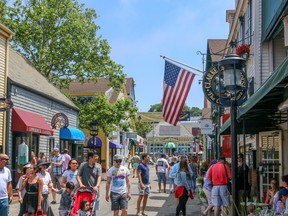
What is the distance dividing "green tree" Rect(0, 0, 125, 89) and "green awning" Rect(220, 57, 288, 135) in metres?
18.5

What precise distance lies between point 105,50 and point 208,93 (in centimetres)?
2079

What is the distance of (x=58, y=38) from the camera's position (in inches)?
1256

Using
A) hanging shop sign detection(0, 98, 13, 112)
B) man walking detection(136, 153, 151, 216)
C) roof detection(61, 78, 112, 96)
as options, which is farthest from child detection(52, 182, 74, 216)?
roof detection(61, 78, 112, 96)

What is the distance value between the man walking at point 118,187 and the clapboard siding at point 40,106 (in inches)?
403

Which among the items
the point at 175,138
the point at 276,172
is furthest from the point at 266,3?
the point at 175,138

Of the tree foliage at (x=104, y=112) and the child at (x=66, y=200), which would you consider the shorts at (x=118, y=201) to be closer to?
the child at (x=66, y=200)

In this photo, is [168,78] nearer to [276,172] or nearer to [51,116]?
[276,172]

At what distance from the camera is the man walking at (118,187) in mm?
11141

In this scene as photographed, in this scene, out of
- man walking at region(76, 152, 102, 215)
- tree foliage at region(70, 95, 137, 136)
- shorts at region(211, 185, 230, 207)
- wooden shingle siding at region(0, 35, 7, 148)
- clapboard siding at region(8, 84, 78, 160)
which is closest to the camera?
man walking at region(76, 152, 102, 215)

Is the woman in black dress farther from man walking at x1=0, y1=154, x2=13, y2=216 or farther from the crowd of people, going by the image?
man walking at x1=0, y1=154, x2=13, y2=216

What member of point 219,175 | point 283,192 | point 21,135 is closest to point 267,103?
point 283,192

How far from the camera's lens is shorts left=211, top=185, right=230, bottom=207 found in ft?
38.5

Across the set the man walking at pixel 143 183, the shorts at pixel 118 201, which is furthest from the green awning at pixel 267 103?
the shorts at pixel 118 201

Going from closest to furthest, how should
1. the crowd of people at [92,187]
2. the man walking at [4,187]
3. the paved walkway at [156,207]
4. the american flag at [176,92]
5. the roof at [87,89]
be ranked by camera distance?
1. the man walking at [4,187]
2. the crowd of people at [92,187]
3. the paved walkway at [156,207]
4. the american flag at [176,92]
5. the roof at [87,89]
